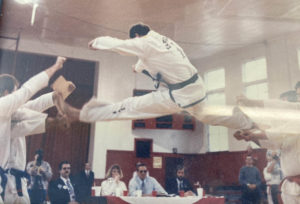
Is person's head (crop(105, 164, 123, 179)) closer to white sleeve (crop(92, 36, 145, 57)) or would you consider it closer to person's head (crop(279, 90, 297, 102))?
white sleeve (crop(92, 36, 145, 57))

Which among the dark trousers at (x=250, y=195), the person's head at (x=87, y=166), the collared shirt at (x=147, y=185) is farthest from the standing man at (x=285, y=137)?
the person's head at (x=87, y=166)

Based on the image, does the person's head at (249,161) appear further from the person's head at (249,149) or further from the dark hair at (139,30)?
the dark hair at (139,30)

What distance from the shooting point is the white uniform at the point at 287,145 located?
8.39ft

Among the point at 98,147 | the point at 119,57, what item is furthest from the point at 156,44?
the point at 98,147

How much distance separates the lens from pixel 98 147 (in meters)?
2.35

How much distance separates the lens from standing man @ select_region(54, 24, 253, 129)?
237cm

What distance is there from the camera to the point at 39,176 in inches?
89.1

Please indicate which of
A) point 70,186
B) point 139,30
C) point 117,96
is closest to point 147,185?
point 70,186

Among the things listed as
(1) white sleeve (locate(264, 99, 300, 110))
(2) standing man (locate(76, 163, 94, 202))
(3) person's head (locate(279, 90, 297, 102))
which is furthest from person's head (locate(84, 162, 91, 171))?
(3) person's head (locate(279, 90, 297, 102))

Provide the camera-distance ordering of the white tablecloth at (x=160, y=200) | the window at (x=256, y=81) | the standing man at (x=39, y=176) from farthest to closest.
Result: the window at (x=256, y=81) < the white tablecloth at (x=160, y=200) < the standing man at (x=39, y=176)

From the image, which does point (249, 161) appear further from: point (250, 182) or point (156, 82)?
point (156, 82)

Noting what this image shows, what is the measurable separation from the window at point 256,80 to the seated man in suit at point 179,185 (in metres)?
0.94

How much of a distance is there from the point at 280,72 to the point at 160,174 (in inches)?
56.2

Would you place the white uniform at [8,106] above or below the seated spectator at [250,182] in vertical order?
above
